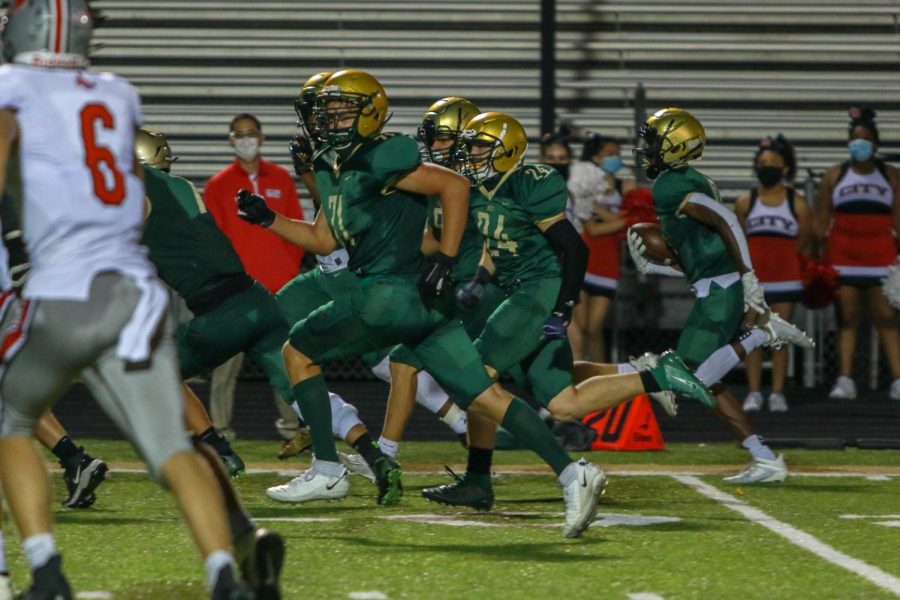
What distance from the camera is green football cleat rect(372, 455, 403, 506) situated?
6660mm

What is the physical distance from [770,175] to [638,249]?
309 centimetres

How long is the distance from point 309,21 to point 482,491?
9938 mm

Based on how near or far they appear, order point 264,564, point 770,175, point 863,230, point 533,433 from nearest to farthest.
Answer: point 264,564 → point 533,433 → point 770,175 → point 863,230

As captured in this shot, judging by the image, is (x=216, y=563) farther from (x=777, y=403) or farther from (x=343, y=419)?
(x=777, y=403)

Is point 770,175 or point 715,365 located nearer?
point 715,365

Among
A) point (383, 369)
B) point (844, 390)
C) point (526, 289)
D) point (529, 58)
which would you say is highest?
point (529, 58)

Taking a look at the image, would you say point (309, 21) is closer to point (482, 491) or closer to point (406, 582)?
point (482, 491)

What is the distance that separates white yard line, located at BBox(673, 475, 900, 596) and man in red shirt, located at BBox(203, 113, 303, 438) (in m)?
2.89

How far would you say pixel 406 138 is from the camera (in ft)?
20.1

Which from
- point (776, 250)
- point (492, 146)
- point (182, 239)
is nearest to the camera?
point (492, 146)

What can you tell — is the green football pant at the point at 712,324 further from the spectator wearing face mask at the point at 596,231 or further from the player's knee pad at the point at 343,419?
the spectator wearing face mask at the point at 596,231

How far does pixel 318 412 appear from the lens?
21.7ft

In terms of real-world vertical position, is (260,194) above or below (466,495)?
above

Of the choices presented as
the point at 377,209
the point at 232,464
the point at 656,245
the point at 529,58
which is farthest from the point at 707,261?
the point at 529,58
